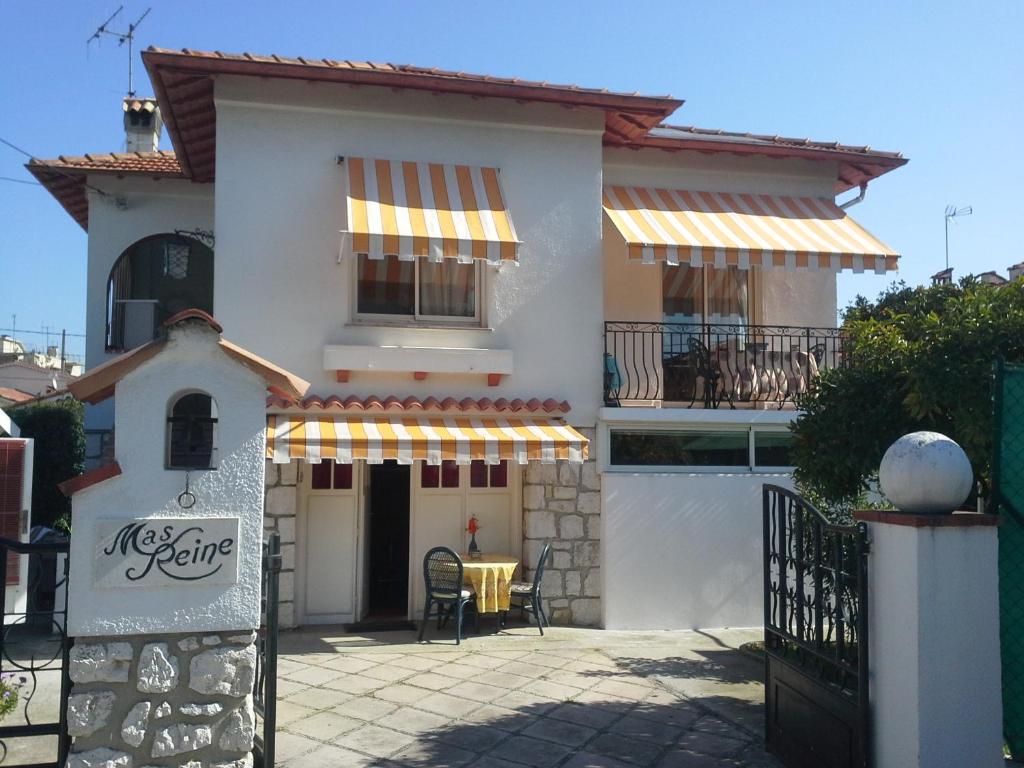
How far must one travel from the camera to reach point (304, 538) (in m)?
12.7

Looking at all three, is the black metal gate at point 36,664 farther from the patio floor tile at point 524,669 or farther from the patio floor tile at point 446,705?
the patio floor tile at point 524,669

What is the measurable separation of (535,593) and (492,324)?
379cm

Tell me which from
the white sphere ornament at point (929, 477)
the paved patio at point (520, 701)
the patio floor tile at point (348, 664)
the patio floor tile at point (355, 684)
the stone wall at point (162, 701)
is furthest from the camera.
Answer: the patio floor tile at point (348, 664)

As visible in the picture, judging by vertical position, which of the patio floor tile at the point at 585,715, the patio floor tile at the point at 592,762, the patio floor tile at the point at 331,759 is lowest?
the patio floor tile at the point at 585,715

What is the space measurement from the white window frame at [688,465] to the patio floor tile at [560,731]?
5.13 m

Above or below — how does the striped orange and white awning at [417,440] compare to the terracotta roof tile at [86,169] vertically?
below

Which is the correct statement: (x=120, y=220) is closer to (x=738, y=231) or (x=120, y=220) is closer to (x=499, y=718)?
(x=738, y=231)

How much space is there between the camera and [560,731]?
26.3 ft

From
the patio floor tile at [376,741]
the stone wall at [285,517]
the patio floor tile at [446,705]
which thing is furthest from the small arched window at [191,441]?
the stone wall at [285,517]

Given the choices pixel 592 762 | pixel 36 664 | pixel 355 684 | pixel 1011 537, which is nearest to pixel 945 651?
pixel 1011 537

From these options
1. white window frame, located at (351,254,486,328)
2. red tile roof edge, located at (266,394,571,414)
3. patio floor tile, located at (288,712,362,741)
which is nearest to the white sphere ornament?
patio floor tile, located at (288,712,362,741)

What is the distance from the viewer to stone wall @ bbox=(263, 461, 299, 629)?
1220cm

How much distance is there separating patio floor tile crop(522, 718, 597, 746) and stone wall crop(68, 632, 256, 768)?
278 cm

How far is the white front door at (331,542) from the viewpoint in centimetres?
1267
